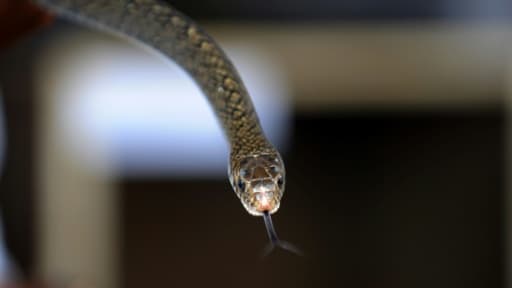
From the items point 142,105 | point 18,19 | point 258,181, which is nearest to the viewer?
point 258,181

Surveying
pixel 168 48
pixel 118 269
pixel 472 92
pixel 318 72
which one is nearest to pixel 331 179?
pixel 318 72

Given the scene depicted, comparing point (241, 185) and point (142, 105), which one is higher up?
point (142, 105)

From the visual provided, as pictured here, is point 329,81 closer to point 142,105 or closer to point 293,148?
point 293,148

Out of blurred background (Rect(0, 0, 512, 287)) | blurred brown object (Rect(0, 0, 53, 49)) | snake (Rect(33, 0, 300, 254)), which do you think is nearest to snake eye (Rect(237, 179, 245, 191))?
snake (Rect(33, 0, 300, 254))

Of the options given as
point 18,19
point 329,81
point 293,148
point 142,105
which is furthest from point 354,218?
point 18,19

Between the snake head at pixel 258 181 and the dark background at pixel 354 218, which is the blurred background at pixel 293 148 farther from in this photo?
the snake head at pixel 258 181

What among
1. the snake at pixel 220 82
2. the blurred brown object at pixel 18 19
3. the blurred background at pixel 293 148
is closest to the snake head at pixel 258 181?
the snake at pixel 220 82

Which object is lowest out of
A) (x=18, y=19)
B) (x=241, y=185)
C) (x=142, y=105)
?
(x=241, y=185)
